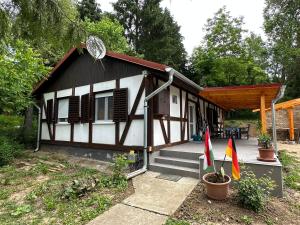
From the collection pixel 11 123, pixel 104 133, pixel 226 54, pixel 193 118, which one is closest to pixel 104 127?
pixel 104 133

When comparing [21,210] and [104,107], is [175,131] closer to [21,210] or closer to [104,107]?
[104,107]

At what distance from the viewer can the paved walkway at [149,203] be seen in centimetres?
286

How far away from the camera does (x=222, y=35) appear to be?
18531 mm

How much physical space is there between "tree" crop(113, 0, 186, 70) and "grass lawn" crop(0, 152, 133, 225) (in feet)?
44.1

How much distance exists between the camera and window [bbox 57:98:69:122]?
26.6 feet

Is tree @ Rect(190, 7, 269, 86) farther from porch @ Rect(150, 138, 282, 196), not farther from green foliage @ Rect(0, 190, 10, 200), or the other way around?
green foliage @ Rect(0, 190, 10, 200)

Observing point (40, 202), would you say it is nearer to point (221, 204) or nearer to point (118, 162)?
point (118, 162)

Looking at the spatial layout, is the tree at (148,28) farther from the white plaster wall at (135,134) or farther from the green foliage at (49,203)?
the green foliage at (49,203)

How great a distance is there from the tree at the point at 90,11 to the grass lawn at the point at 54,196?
1452 centimetres

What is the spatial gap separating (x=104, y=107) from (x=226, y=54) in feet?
51.3

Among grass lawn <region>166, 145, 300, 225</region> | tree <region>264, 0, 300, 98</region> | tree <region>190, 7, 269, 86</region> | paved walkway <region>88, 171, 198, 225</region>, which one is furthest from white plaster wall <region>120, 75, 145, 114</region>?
tree <region>264, 0, 300, 98</region>

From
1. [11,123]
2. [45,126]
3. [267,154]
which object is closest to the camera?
[267,154]

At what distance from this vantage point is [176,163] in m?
5.23

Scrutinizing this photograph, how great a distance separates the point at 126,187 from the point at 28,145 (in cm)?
764
